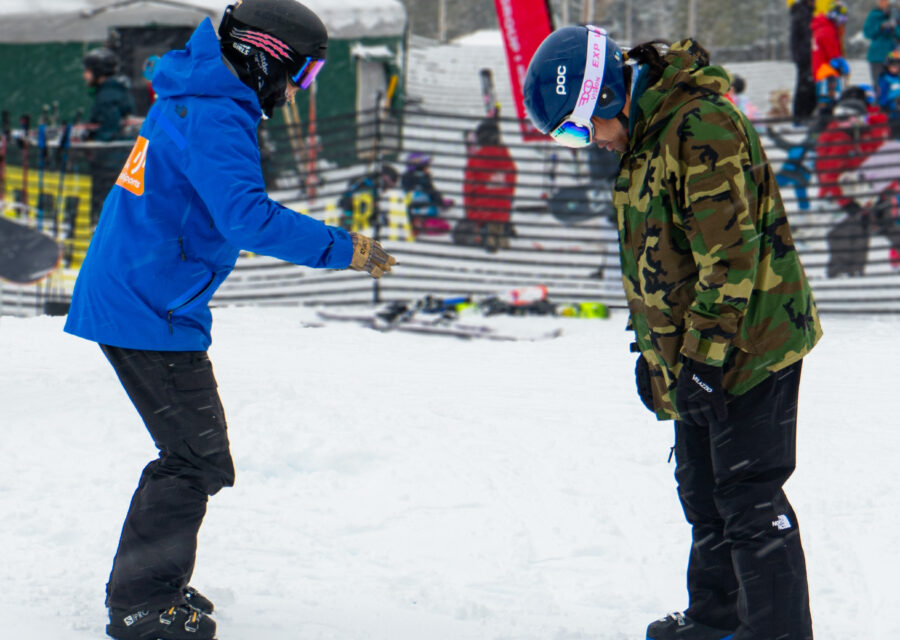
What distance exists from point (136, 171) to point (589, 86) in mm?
1368

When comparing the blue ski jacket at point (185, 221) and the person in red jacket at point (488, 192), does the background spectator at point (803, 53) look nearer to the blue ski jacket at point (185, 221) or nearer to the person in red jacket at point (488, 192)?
the person in red jacket at point (488, 192)

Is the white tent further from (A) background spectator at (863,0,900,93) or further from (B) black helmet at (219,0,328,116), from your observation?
(B) black helmet at (219,0,328,116)

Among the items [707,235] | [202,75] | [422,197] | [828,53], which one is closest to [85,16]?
[422,197]

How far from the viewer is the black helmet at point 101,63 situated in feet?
35.8

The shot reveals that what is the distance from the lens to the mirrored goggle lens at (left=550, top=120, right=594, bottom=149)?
9.02 ft

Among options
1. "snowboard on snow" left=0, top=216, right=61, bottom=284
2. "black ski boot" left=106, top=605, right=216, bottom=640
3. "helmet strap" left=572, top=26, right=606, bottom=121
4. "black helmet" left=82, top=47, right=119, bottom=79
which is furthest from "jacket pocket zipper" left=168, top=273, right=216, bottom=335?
"black helmet" left=82, top=47, right=119, bottom=79

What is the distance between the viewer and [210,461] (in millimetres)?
2863

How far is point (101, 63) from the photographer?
11.0 metres

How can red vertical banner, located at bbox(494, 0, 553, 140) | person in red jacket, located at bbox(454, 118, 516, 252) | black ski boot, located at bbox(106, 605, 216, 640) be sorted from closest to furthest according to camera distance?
black ski boot, located at bbox(106, 605, 216, 640) → person in red jacket, located at bbox(454, 118, 516, 252) → red vertical banner, located at bbox(494, 0, 553, 140)

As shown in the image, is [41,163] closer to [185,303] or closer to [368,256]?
[185,303]

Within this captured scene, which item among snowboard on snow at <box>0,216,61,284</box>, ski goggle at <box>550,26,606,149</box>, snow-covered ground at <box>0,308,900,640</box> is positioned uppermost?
ski goggle at <box>550,26,606,149</box>

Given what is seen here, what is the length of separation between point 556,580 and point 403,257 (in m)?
8.04

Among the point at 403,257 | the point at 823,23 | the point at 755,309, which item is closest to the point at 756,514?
the point at 755,309

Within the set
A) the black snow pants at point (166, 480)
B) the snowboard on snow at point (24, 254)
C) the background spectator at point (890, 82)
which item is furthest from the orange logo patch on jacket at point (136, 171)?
the background spectator at point (890, 82)
